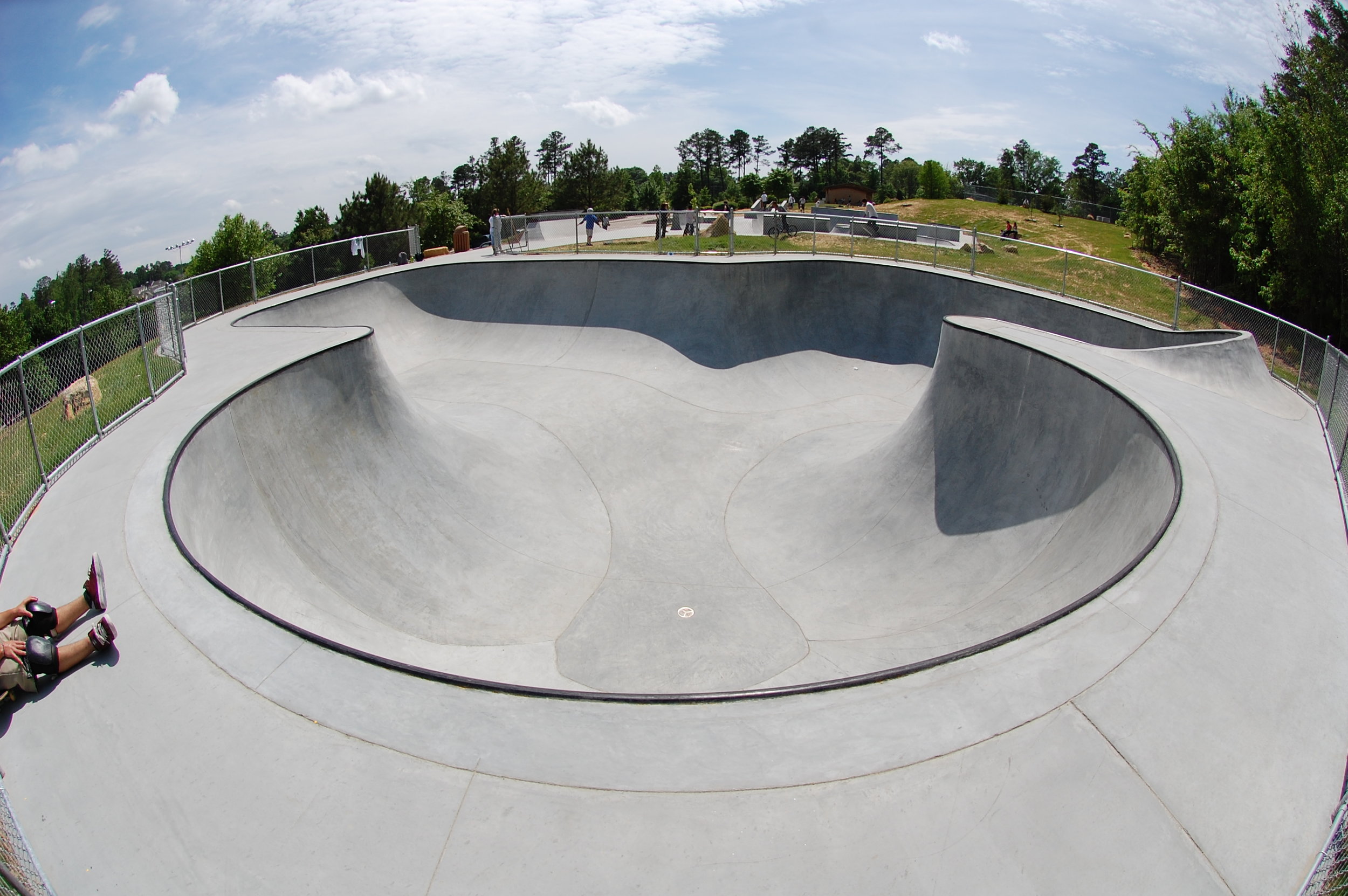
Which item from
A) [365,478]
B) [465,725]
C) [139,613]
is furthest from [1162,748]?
[365,478]

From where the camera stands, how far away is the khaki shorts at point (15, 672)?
4875 millimetres

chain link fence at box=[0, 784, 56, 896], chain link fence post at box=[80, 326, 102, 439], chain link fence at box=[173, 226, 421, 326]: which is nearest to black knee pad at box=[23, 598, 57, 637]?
chain link fence at box=[0, 784, 56, 896]

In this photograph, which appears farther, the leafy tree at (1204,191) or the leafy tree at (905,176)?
the leafy tree at (905,176)

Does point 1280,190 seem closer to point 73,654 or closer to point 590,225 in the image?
point 590,225

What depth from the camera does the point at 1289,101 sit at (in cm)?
1683

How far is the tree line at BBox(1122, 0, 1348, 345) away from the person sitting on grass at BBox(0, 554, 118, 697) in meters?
21.6

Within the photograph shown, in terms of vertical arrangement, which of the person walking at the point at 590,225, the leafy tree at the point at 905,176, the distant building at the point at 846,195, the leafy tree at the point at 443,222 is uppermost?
the leafy tree at the point at 905,176

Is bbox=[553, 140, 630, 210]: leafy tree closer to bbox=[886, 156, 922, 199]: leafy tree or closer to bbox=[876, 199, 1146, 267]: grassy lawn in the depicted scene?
bbox=[876, 199, 1146, 267]: grassy lawn

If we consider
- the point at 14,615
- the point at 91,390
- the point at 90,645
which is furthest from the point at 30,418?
the point at 90,645

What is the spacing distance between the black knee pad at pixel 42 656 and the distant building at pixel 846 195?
6311cm

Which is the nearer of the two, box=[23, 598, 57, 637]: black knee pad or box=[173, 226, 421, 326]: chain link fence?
box=[23, 598, 57, 637]: black knee pad

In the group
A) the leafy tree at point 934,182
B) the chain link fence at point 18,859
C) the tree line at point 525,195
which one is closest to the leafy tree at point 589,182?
the tree line at point 525,195

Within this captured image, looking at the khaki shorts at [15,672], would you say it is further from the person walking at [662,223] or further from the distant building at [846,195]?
the distant building at [846,195]

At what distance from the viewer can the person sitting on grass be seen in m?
4.95
